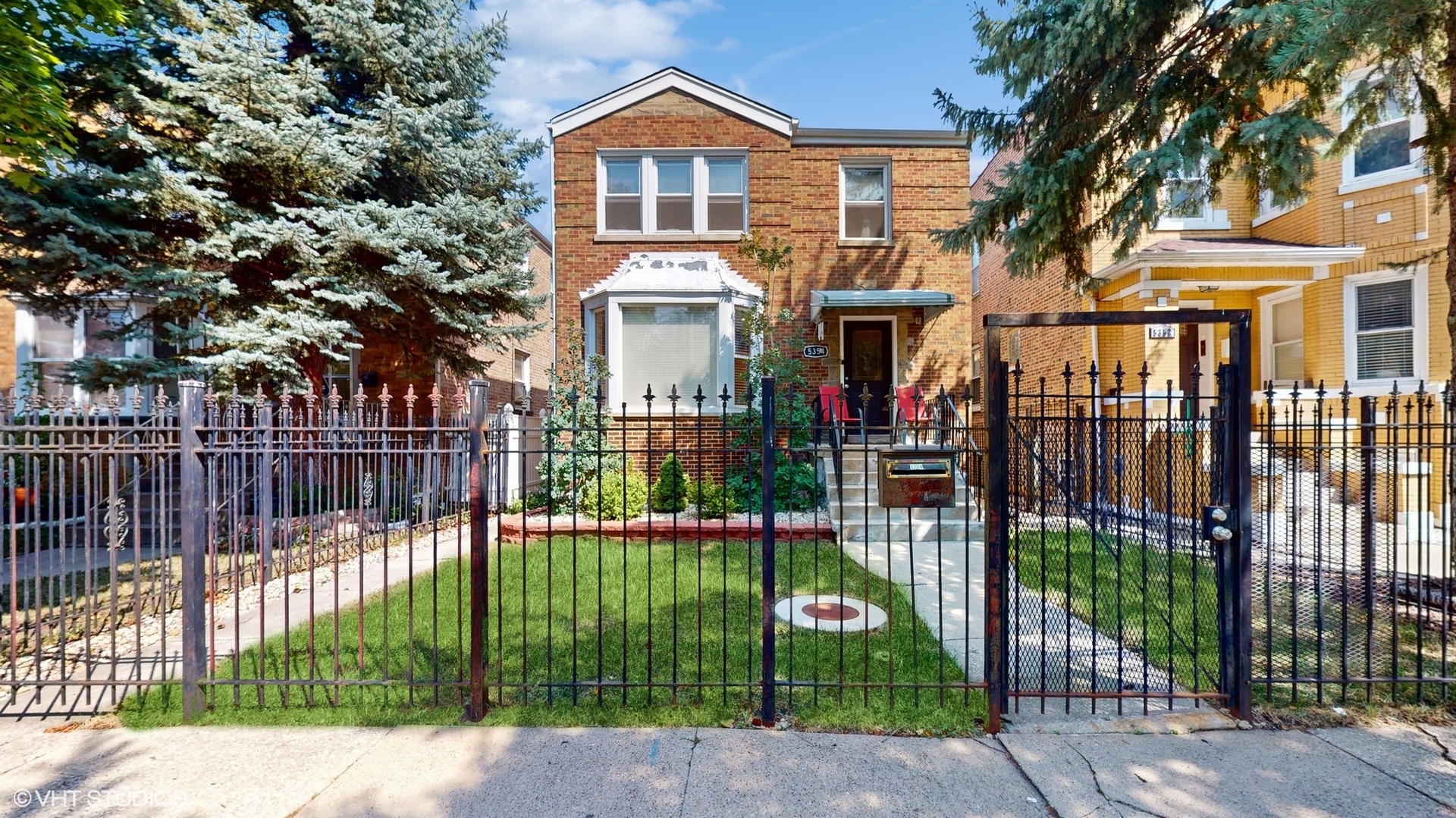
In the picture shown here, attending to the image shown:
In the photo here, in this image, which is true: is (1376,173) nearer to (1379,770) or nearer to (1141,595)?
(1141,595)

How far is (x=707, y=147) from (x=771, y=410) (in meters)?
9.97

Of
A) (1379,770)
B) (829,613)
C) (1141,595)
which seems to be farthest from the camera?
(1141,595)

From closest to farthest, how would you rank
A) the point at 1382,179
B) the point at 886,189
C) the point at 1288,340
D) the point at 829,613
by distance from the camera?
the point at 829,613, the point at 1382,179, the point at 1288,340, the point at 886,189

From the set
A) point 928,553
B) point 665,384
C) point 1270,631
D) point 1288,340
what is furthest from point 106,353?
point 1288,340

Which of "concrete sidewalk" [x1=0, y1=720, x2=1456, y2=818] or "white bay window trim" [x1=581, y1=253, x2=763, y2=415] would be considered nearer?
"concrete sidewalk" [x1=0, y1=720, x2=1456, y2=818]

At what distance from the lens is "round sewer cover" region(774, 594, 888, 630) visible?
5.45 meters

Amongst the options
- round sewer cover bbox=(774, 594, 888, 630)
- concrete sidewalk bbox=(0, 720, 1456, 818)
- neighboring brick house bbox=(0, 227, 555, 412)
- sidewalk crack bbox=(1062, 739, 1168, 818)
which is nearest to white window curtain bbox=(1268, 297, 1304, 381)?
concrete sidewalk bbox=(0, 720, 1456, 818)

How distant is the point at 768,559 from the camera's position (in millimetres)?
3934

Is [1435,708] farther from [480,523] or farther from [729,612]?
[480,523]

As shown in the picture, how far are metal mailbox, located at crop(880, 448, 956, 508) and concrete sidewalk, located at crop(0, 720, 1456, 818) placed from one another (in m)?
1.38

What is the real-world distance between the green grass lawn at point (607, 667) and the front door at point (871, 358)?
23.4ft

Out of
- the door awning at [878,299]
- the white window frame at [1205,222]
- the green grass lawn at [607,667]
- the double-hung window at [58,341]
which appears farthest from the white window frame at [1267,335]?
the double-hung window at [58,341]

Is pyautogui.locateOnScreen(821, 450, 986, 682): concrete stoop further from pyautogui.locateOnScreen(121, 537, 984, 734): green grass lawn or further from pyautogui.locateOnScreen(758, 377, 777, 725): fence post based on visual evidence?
pyautogui.locateOnScreen(758, 377, 777, 725): fence post

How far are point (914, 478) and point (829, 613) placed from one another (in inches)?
83.7
